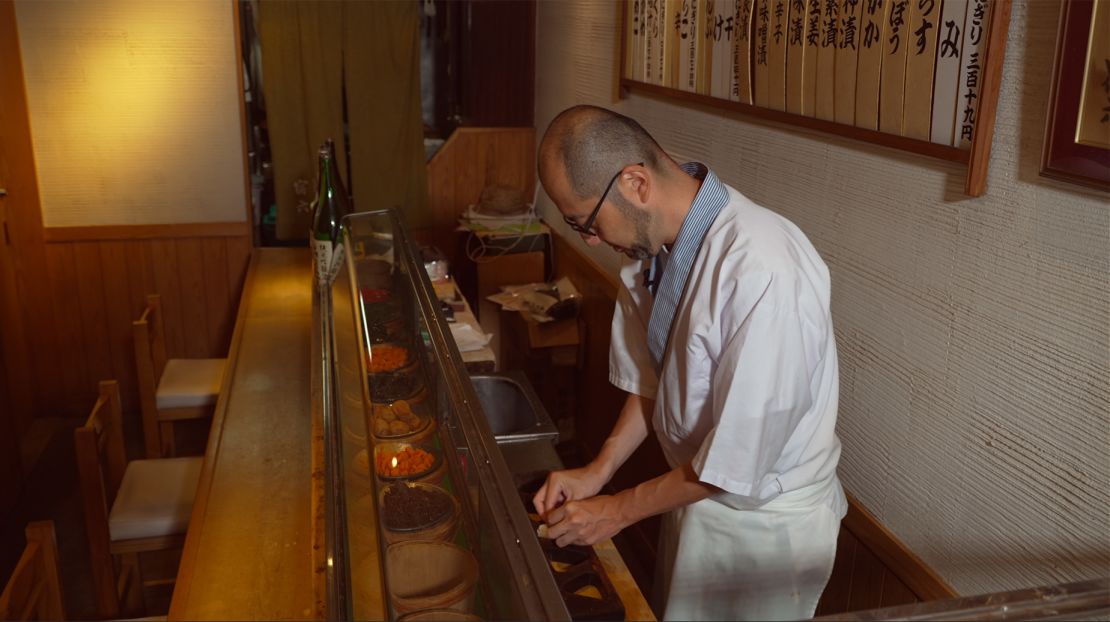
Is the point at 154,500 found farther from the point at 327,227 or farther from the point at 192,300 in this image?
the point at 192,300

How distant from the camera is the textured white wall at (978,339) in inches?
79.6

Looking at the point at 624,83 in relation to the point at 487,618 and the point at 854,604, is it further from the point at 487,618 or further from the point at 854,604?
the point at 487,618

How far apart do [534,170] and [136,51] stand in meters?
2.78

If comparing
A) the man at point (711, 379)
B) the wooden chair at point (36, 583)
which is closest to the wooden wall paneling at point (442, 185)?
the man at point (711, 379)

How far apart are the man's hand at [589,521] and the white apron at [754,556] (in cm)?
39

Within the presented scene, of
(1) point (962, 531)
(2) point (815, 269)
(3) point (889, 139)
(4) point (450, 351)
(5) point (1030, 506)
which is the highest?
(3) point (889, 139)

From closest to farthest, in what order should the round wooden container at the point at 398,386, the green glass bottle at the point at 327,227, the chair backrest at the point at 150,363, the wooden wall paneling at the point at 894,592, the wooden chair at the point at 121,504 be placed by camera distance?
the round wooden container at the point at 398,386 < the wooden wall paneling at the point at 894,592 < the wooden chair at the point at 121,504 < the green glass bottle at the point at 327,227 < the chair backrest at the point at 150,363

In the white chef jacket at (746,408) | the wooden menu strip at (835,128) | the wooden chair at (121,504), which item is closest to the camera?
the white chef jacket at (746,408)

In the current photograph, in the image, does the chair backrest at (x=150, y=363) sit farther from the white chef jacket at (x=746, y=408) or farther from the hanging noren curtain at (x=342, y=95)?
the white chef jacket at (x=746, y=408)

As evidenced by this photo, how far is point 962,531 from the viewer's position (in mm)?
2443

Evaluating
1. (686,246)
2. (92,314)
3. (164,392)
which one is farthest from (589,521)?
(92,314)

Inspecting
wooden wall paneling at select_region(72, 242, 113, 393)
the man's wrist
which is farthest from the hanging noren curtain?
the man's wrist

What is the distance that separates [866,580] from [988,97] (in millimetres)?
1522

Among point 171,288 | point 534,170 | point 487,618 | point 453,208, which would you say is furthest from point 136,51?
point 487,618
